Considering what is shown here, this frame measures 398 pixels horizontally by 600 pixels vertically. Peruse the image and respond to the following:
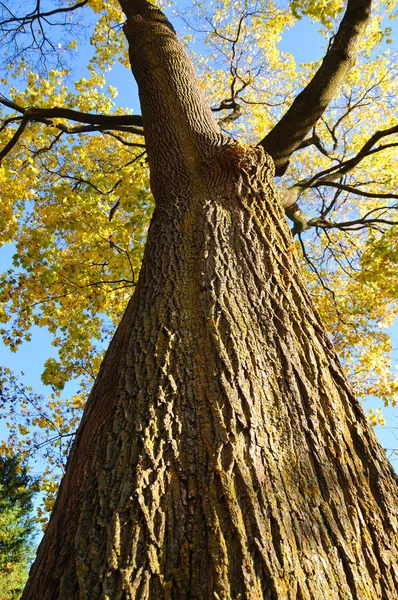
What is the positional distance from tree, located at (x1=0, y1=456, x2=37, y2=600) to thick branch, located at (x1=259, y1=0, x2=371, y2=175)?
57.8 feet

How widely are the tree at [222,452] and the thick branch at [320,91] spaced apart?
174cm

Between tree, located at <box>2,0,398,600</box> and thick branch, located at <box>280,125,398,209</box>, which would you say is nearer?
tree, located at <box>2,0,398,600</box>

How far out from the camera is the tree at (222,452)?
1.23 metres

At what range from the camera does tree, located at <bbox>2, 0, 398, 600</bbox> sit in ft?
4.05

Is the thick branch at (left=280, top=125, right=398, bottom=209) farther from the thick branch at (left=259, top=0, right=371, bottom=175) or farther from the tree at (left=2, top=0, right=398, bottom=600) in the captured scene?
the tree at (left=2, top=0, right=398, bottom=600)

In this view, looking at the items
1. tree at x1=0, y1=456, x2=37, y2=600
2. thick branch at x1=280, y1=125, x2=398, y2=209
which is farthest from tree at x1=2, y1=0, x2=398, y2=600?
tree at x1=0, y1=456, x2=37, y2=600

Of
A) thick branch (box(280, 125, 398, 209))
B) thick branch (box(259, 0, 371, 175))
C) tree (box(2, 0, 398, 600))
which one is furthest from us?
thick branch (box(280, 125, 398, 209))

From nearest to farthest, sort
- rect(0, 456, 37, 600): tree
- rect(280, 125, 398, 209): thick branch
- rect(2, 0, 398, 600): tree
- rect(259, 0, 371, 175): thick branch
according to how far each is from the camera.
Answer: rect(2, 0, 398, 600): tree → rect(259, 0, 371, 175): thick branch → rect(280, 125, 398, 209): thick branch → rect(0, 456, 37, 600): tree

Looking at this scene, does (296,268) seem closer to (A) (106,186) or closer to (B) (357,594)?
(B) (357,594)

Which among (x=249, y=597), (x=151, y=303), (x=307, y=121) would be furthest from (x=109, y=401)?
(x=307, y=121)

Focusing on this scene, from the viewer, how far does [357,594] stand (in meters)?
1.21

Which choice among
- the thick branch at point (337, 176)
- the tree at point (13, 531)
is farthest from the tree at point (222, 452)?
the tree at point (13, 531)

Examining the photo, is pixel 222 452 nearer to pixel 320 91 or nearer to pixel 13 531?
pixel 320 91

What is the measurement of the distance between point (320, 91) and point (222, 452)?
4.00 m
